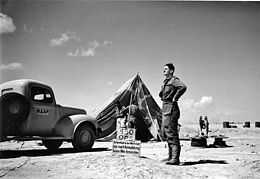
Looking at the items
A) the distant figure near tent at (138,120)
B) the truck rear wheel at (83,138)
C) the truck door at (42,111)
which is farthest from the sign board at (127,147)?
the distant figure near tent at (138,120)

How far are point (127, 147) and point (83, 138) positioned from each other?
1.95m

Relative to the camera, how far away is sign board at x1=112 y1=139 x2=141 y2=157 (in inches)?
234

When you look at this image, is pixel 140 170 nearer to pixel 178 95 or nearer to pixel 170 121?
pixel 170 121

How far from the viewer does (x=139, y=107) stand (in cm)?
1230

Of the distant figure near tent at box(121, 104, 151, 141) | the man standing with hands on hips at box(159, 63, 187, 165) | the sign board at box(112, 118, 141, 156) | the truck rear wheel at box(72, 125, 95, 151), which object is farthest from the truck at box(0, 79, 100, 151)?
the distant figure near tent at box(121, 104, 151, 141)

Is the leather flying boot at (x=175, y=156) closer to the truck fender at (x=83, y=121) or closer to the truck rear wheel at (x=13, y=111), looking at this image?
the truck fender at (x=83, y=121)

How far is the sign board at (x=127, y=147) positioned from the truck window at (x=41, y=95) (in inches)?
88.5

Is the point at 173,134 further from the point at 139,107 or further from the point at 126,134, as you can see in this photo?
the point at 139,107

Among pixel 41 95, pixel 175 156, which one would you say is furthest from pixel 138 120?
pixel 175 156

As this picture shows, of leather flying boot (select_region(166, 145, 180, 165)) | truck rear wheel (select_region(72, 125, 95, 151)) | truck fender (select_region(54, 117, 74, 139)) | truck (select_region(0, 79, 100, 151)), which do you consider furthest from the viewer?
truck rear wheel (select_region(72, 125, 95, 151))

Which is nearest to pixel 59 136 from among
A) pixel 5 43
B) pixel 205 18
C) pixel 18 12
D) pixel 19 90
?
pixel 19 90

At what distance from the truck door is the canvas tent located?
5.05m

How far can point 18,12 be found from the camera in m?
6.89

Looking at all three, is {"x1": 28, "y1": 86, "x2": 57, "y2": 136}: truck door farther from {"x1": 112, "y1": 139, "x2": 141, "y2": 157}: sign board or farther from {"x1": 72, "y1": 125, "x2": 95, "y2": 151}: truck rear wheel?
{"x1": 112, "y1": 139, "x2": 141, "y2": 157}: sign board
